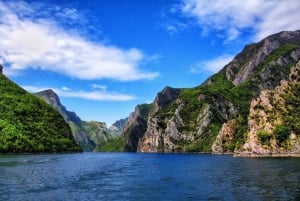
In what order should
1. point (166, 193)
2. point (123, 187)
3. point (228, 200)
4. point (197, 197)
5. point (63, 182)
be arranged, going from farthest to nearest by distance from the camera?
point (63, 182) < point (123, 187) < point (166, 193) < point (197, 197) < point (228, 200)

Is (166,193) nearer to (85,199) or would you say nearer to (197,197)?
(197,197)

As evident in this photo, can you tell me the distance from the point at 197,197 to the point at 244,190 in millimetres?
12341

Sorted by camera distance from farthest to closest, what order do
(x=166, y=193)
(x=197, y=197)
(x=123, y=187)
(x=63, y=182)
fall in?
(x=63, y=182), (x=123, y=187), (x=166, y=193), (x=197, y=197)

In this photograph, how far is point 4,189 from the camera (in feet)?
278

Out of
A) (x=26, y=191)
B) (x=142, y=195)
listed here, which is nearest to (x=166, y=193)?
(x=142, y=195)

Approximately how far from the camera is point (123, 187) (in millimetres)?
94062

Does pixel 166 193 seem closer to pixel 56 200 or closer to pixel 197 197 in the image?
pixel 197 197

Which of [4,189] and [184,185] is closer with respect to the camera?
[4,189]

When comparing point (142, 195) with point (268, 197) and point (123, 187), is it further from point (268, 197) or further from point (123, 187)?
point (268, 197)

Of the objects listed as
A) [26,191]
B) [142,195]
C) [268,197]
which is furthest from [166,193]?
[26,191]

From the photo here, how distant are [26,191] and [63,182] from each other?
19.5 meters

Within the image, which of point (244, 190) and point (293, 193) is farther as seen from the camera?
point (244, 190)

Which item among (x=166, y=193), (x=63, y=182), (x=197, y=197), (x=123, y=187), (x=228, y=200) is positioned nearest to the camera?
(x=228, y=200)

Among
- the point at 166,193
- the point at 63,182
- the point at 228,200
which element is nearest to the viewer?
the point at 228,200
